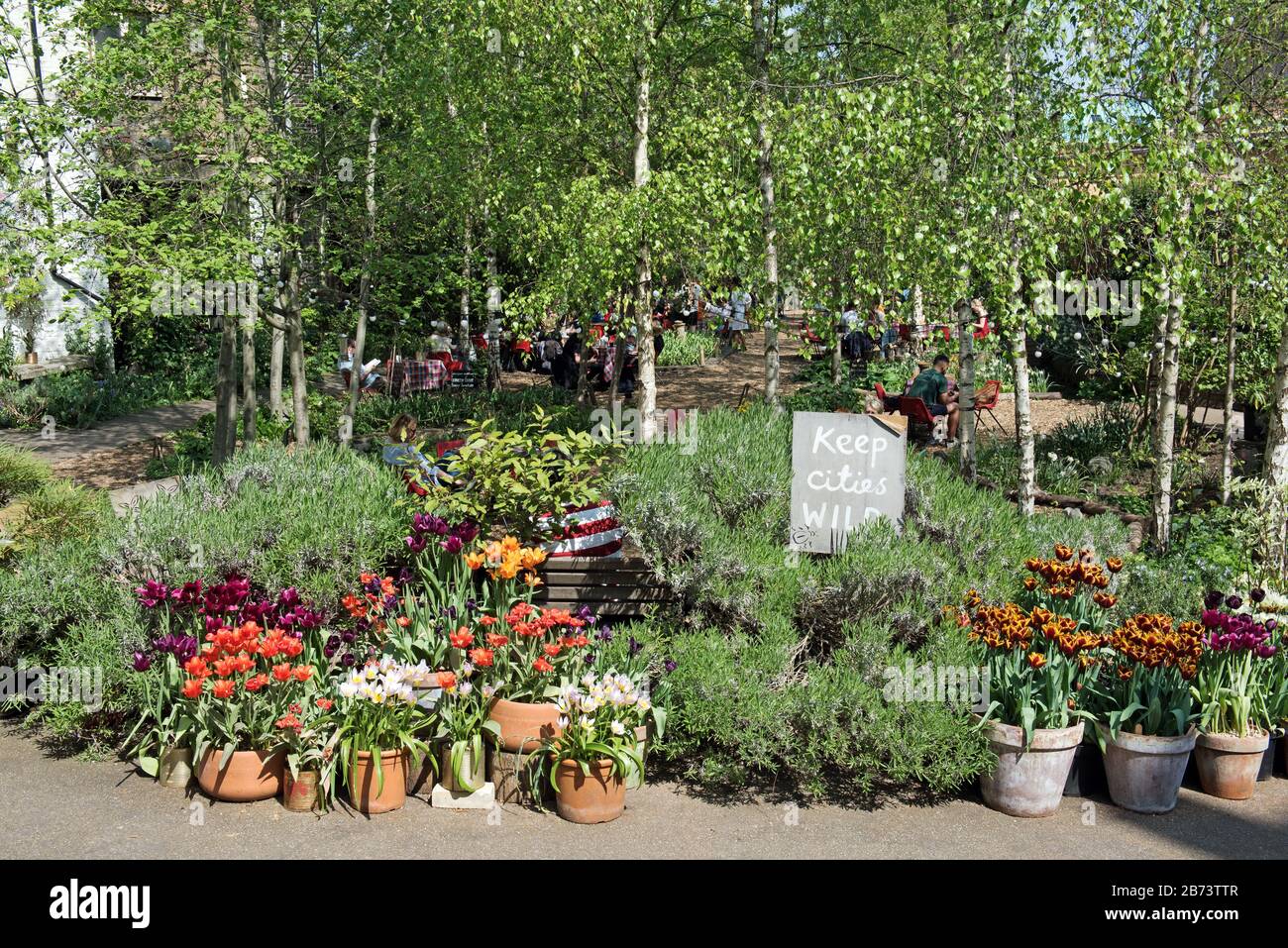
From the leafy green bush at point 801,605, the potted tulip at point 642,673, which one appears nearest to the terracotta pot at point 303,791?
the potted tulip at point 642,673

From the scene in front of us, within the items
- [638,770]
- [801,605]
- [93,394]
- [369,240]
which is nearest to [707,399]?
[369,240]

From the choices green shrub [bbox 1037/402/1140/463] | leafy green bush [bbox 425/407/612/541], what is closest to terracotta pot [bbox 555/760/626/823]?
leafy green bush [bbox 425/407/612/541]

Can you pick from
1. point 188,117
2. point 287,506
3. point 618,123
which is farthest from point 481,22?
point 287,506

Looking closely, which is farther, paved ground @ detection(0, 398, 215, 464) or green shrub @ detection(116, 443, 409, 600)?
paved ground @ detection(0, 398, 215, 464)

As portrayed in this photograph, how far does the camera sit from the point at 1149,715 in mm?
5453

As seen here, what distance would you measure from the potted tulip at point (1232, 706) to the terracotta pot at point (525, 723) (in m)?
3.11

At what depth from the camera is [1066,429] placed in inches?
527

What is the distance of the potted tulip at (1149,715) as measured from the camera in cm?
534

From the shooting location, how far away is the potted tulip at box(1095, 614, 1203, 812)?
210 inches

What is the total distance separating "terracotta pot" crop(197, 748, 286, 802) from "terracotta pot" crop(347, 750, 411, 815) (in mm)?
356

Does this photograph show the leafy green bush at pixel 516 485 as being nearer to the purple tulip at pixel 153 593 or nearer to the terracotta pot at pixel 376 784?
the purple tulip at pixel 153 593

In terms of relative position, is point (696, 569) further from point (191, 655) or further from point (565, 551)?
point (191, 655)

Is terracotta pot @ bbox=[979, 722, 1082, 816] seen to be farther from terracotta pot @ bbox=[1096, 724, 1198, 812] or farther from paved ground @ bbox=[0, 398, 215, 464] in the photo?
paved ground @ bbox=[0, 398, 215, 464]
